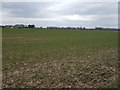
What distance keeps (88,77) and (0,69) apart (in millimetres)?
5606

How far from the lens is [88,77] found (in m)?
7.50

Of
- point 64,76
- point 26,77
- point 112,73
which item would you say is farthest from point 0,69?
point 112,73

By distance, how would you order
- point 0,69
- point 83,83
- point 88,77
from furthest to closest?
point 0,69, point 88,77, point 83,83

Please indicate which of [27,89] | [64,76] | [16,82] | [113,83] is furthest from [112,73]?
[16,82]

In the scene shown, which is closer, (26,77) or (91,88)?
(91,88)

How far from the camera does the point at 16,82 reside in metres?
7.30

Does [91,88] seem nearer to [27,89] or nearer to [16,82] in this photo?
[27,89]

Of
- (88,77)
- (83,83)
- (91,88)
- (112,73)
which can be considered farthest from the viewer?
(112,73)

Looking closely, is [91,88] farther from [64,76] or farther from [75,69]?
[75,69]

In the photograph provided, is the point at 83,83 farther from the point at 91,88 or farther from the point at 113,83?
the point at 113,83

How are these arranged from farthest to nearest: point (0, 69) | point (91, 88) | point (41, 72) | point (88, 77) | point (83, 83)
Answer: point (0, 69) → point (41, 72) → point (88, 77) → point (83, 83) → point (91, 88)

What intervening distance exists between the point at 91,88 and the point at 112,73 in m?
2.17

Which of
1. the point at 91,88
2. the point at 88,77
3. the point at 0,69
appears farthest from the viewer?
the point at 0,69

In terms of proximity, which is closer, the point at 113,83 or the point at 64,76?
the point at 113,83
